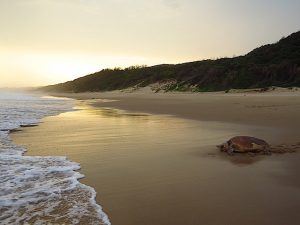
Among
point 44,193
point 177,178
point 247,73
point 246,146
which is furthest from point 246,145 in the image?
point 247,73

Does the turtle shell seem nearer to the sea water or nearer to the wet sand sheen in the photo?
the wet sand sheen

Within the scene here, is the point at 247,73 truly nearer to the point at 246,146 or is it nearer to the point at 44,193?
the point at 246,146

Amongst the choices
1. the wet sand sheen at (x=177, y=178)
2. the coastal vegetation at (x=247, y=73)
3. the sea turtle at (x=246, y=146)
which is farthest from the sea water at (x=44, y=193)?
the coastal vegetation at (x=247, y=73)

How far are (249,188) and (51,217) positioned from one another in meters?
2.34

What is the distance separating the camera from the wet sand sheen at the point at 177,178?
145 inches

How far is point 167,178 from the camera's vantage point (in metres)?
4.98

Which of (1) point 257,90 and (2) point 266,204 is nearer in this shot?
(2) point 266,204

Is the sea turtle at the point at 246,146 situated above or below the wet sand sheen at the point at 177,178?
above

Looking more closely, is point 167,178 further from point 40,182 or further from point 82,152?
point 82,152

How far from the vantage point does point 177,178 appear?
499 centimetres

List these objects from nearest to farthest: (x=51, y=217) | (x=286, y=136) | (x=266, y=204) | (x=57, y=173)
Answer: (x=51, y=217) < (x=266, y=204) < (x=57, y=173) < (x=286, y=136)

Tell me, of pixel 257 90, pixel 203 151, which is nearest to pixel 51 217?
pixel 203 151

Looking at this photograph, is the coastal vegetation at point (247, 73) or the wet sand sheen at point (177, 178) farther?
the coastal vegetation at point (247, 73)

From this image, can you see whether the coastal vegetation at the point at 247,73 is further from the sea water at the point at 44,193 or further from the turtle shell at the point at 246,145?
the sea water at the point at 44,193
